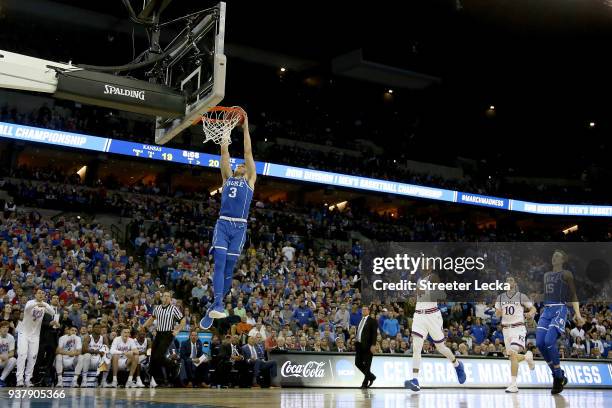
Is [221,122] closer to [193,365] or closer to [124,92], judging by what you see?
[124,92]

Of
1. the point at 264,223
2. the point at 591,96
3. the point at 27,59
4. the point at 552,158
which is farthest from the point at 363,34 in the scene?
the point at 27,59

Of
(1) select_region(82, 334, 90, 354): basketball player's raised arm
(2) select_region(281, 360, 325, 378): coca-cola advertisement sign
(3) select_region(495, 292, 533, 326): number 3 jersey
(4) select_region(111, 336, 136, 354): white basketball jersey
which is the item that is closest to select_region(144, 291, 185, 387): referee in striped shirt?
(4) select_region(111, 336, 136, 354): white basketball jersey

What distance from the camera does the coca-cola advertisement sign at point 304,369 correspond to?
16.2 meters

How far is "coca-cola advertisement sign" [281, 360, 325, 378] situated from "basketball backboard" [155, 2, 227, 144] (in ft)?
26.0

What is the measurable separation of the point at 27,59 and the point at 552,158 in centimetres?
4045

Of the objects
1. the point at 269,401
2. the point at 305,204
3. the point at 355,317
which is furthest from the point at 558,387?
the point at 305,204

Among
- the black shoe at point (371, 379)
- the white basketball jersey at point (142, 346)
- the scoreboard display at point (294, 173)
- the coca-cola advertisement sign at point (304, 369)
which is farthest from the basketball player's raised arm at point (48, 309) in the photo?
the scoreboard display at point (294, 173)

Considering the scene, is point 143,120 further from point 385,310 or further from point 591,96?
point 591,96

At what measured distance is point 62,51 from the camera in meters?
31.5

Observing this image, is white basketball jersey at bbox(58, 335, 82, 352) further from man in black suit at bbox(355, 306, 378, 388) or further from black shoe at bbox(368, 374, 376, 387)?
black shoe at bbox(368, 374, 376, 387)

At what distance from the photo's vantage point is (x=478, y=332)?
71.6 feet

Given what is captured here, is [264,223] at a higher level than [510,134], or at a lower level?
lower

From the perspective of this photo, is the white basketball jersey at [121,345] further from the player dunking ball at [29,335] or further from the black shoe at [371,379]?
the black shoe at [371,379]

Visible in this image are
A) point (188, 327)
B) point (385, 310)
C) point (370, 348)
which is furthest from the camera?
point (385, 310)
